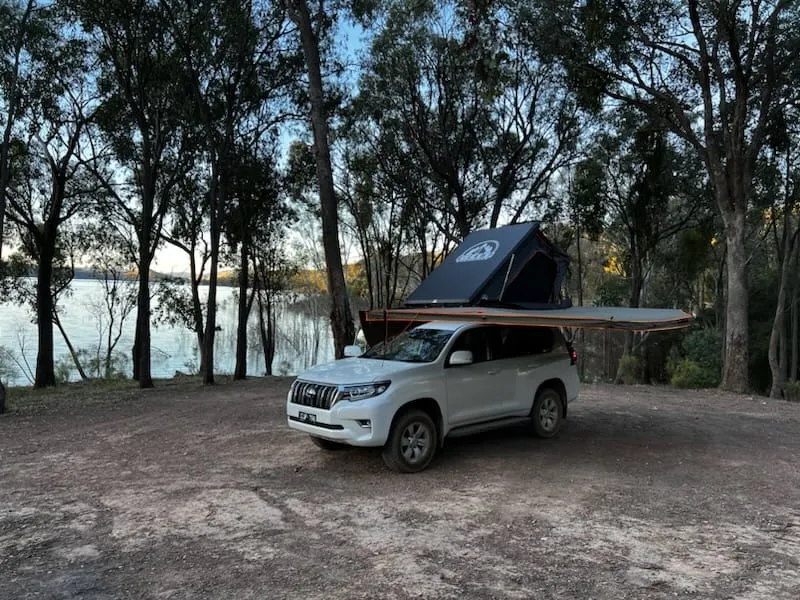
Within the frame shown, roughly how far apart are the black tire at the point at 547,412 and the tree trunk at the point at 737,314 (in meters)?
9.62

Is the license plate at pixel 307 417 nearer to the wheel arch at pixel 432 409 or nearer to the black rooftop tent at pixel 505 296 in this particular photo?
the wheel arch at pixel 432 409

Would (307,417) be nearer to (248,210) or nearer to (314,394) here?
(314,394)

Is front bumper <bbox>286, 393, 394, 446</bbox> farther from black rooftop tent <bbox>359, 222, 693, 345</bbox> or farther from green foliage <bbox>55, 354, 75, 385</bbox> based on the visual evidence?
green foliage <bbox>55, 354, 75, 385</bbox>

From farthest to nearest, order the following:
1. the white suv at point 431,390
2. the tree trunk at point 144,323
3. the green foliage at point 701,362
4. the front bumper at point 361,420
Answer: the green foliage at point 701,362 < the tree trunk at point 144,323 < the white suv at point 431,390 < the front bumper at point 361,420

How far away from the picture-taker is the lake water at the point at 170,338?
1352 inches

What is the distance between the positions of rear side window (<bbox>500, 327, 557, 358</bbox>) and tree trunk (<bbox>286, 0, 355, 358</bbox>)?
179 inches

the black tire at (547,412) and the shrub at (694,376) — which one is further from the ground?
the black tire at (547,412)

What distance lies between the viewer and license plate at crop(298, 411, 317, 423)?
6834 mm

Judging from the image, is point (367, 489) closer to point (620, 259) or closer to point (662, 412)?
point (662, 412)

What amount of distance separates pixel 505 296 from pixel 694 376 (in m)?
17.3

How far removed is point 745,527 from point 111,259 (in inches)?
1104

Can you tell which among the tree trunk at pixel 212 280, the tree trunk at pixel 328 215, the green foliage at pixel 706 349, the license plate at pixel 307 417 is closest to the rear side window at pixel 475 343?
the license plate at pixel 307 417

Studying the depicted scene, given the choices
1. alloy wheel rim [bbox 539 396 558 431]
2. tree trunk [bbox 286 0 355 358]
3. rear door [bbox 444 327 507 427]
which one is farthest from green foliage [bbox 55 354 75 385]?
rear door [bbox 444 327 507 427]

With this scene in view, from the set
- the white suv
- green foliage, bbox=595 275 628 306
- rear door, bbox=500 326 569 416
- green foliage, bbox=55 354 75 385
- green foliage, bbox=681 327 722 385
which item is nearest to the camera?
the white suv
